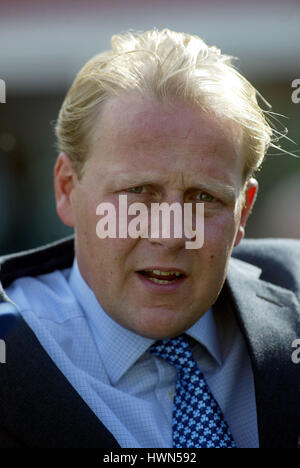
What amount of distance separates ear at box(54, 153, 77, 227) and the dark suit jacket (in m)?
0.29

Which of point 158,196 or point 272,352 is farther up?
point 158,196

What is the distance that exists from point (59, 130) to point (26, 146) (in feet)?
20.5

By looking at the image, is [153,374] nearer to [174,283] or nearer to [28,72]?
[174,283]

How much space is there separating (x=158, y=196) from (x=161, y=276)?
0.26 metres

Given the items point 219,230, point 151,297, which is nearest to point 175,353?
point 151,297

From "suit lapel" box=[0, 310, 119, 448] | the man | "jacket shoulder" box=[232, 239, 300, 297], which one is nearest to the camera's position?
"suit lapel" box=[0, 310, 119, 448]

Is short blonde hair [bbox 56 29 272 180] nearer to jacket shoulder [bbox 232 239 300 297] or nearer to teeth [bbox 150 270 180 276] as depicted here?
teeth [bbox 150 270 180 276]

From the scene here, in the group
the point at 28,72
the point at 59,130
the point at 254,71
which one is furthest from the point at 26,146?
the point at 59,130

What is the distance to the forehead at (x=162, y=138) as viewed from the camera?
1.79 meters

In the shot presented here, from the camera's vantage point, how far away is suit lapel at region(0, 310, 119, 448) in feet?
5.41

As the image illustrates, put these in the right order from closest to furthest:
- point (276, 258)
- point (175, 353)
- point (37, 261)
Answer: point (175, 353), point (37, 261), point (276, 258)

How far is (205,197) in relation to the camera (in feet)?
6.26

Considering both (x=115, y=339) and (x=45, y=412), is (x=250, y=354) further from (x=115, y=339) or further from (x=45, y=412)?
(x=45, y=412)

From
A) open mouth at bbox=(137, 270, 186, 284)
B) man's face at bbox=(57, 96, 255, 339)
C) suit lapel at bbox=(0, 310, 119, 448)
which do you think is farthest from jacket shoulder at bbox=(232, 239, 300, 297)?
suit lapel at bbox=(0, 310, 119, 448)
